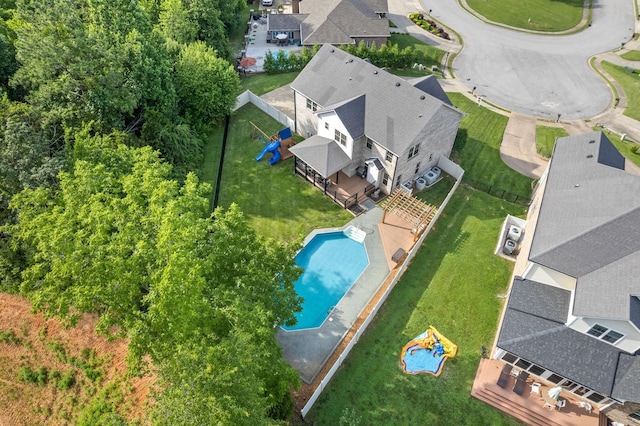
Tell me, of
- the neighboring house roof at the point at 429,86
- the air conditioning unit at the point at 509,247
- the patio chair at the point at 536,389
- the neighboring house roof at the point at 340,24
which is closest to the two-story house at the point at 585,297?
the patio chair at the point at 536,389

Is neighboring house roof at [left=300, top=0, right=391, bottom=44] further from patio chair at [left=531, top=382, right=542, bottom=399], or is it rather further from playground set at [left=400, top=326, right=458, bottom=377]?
patio chair at [left=531, top=382, right=542, bottom=399]

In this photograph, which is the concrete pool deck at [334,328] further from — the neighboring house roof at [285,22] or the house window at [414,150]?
the neighboring house roof at [285,22]

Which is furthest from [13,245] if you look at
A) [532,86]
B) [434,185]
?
[532,86]

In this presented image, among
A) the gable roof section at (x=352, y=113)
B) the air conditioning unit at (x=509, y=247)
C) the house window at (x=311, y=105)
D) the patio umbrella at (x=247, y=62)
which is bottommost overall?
the air conditioning unit at (x=509, y=247)

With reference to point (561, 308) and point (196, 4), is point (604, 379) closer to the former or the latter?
point (561, 308)

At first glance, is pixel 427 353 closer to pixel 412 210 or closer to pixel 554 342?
pixel 554 342

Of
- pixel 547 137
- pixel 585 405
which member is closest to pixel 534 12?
pixel 547 137
